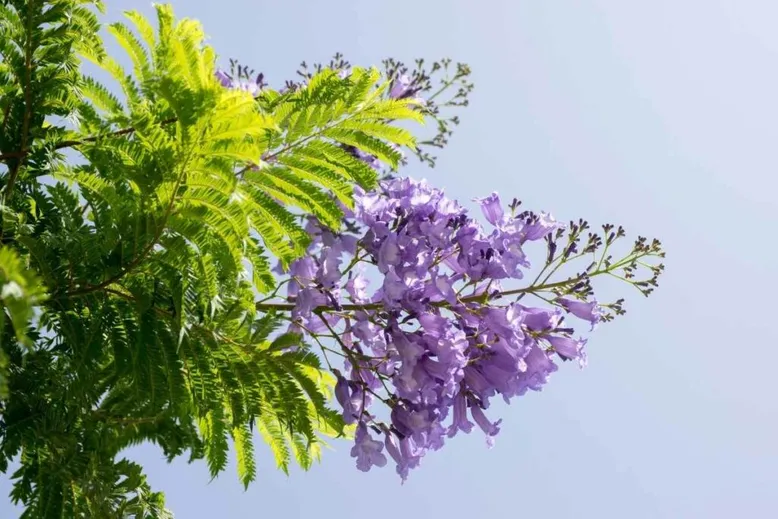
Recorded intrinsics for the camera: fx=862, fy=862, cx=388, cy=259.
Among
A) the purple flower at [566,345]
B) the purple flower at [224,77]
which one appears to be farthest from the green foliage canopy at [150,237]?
the purple flower at [224,77]

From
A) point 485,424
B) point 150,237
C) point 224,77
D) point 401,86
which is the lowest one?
point 485,424

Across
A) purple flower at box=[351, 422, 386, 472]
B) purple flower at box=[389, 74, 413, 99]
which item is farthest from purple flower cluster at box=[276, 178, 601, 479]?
purple flower at box=[389, 74, 413, 99]

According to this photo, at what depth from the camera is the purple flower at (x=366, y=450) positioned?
359 cm

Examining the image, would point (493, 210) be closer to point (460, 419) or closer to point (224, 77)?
A: point (460, 419)

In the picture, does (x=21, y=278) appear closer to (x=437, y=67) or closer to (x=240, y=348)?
(x=240, y=348)

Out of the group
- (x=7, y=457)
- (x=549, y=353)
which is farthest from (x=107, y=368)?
(x=549, y=353)

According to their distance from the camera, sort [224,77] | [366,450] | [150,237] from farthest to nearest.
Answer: [224,77] → [366,450] → [150,237]

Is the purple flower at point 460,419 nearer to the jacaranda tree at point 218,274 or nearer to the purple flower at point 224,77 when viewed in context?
the jacaranda tree at point 218,274

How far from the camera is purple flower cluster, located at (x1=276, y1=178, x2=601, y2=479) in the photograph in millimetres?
3406

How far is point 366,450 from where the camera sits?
142 inches

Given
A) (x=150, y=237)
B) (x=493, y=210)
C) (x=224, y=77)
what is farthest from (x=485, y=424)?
(x=224, y=77)

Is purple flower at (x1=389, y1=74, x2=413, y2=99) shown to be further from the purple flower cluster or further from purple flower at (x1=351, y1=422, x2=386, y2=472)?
purple flower at (x1=351, y1=422, x2=386, y2=472)

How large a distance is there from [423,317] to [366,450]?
64cm

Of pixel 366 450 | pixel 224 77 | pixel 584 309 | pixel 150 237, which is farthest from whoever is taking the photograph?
pixel 224 77
